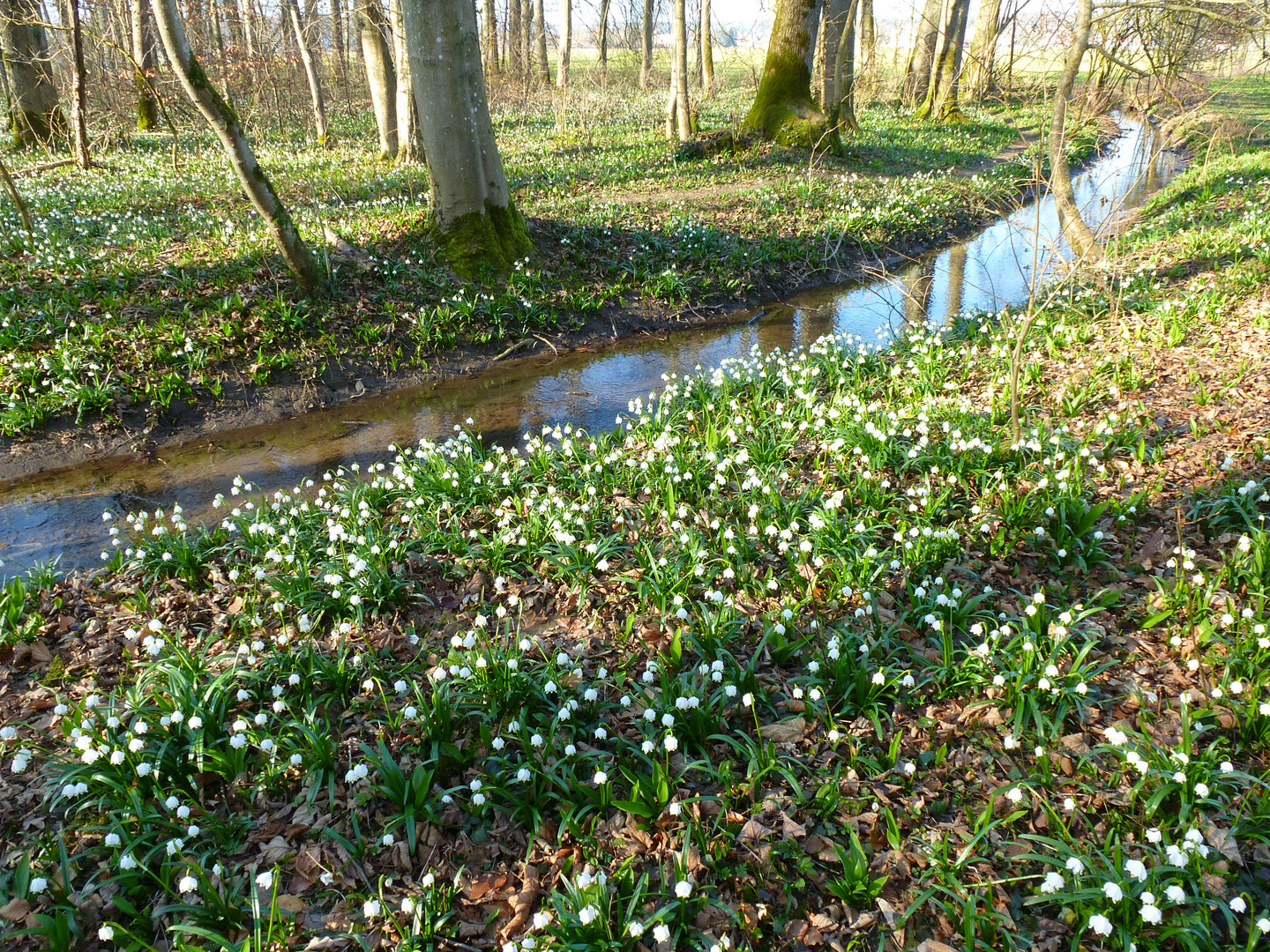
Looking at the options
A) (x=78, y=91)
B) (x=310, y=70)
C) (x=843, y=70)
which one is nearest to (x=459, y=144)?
(x=78, y=91)

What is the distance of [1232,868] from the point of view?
275cm

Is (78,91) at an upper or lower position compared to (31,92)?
lower

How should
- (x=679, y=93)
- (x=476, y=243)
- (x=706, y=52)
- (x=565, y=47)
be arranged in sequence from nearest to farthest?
(x=476, y=243) < (x=679, y=93) < (x=565, y=47) < (x=706, y=52)

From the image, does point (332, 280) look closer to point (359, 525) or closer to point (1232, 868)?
point (359, 525)

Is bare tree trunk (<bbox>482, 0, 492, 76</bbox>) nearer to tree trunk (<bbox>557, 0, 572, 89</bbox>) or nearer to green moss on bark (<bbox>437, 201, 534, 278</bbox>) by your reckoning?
tree trunk (<bbox>557, 0, 572, 89</bbox>)

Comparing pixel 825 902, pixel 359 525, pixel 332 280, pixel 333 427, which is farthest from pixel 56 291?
pixel 825 902

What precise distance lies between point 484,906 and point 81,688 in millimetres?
2741

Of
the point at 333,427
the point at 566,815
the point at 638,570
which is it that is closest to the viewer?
the point at 566,815

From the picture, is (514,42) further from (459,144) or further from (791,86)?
(459,144)

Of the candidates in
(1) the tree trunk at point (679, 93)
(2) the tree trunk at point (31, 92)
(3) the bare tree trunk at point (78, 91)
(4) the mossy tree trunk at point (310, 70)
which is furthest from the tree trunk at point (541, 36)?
(3) the bare tree trunk at point (78, 91)

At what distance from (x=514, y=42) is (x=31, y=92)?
16.9m

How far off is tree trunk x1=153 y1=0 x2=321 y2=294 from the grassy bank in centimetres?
50

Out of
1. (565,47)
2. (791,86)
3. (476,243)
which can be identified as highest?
(565,47)

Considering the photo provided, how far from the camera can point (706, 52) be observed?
29.4 meters
